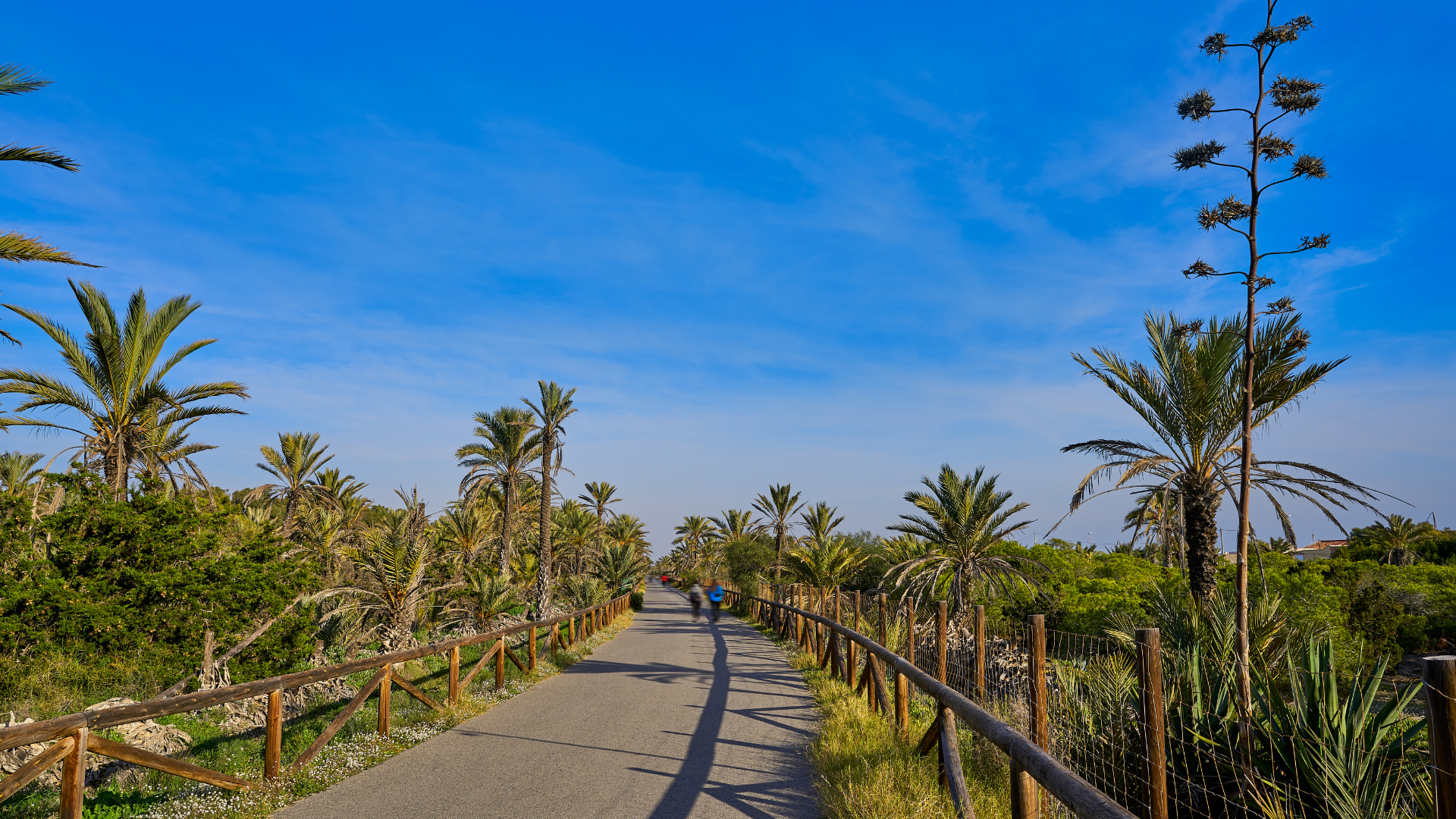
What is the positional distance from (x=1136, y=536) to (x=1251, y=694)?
160 inches

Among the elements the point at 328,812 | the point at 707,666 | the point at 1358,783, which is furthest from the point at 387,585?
the point at 1358,783

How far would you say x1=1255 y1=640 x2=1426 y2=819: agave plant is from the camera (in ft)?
13.6

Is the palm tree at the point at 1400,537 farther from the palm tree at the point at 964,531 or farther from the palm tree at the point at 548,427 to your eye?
the palm tree at the point at 548,427

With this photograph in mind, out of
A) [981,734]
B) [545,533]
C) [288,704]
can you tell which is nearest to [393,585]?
[288,704]

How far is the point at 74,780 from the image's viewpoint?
4766 mm

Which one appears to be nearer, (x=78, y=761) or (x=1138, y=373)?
(x=78, y=761)

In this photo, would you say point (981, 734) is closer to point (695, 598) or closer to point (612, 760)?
point (612, 760)

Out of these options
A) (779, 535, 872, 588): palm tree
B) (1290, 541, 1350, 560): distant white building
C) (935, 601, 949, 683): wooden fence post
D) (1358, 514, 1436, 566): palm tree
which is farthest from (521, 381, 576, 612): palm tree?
(1290, 541, 1350, 560): distant white building

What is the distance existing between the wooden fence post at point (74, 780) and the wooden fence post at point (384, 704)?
11.0 feet

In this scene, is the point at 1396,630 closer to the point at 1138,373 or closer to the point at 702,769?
the point at 1138,373

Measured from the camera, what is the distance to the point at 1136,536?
37.2 ft

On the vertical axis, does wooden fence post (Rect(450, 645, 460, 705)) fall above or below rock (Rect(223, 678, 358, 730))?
above

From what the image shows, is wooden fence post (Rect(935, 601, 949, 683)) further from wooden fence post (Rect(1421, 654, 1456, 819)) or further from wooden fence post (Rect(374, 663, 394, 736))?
wooden fence post (Rect(374, 663, 394, 736))

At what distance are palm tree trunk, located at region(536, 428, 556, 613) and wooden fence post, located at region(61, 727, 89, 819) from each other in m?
19.4
